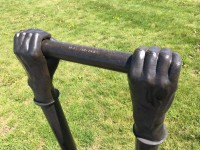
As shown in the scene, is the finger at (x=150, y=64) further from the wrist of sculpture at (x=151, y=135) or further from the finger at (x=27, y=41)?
the finger at (x=27, y=41)

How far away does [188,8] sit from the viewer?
339 inches

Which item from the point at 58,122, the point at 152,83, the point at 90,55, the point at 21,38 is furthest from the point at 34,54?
the point at 152,83

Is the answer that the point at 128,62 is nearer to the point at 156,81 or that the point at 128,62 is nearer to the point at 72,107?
the point at 156,81

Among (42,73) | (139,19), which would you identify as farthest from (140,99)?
(139,19)

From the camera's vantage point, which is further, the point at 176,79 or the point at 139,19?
the point at 139,19

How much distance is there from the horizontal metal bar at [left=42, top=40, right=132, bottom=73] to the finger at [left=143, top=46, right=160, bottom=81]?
0.10 m

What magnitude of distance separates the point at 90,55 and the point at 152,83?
392 millimetres

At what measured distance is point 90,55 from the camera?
1504 millimetres

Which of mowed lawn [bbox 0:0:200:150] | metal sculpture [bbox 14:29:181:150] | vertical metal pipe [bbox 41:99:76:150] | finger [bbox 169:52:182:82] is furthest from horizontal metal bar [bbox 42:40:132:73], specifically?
mowed lawn [bbox 0:0:200:150]

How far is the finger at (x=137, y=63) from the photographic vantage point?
1.30 m

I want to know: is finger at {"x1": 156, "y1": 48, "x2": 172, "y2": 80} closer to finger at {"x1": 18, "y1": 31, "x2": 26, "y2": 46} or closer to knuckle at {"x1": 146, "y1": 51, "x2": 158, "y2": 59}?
knuckle at {"x1": 146, "y1": 51, "x2": 158, "y2": 59}

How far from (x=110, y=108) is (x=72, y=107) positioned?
0.72 meters

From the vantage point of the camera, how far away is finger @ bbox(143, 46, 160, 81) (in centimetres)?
127

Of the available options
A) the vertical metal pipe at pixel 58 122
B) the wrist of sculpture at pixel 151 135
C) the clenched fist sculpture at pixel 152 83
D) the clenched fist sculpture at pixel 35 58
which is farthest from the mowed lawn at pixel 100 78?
the clenched fist sculpture at pixel 152 83
